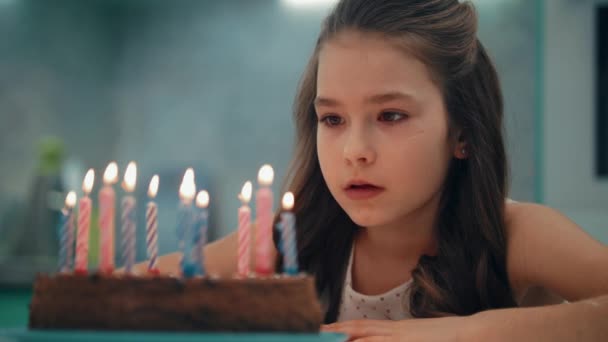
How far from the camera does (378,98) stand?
2.95ft

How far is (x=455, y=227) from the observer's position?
1.09 m

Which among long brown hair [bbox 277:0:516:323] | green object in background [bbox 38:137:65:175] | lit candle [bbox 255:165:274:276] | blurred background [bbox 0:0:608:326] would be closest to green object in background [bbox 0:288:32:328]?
blurred background [bbox 0:0:608:326]

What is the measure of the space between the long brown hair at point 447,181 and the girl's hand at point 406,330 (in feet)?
0.73

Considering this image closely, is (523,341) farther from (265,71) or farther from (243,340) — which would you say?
(265,71)

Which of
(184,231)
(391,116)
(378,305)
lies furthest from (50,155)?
(184,231)

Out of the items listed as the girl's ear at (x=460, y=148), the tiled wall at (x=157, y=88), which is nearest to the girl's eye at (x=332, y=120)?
the girl's ear at (x=460, y=148)

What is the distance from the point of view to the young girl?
91cm

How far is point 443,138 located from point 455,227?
0.54ft

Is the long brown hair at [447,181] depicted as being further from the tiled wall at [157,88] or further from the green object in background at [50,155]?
the green object in background at [50,155]

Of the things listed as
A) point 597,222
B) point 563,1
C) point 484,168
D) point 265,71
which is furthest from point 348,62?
point 265,71

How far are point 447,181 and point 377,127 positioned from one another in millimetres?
254

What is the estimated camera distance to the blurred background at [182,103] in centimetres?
208

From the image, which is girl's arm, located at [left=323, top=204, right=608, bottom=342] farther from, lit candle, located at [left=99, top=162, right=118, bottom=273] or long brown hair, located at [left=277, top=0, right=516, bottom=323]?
lit candle, located at [left=99, top=162, right=118, bottom=273]

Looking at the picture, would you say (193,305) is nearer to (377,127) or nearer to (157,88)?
(377,127)
